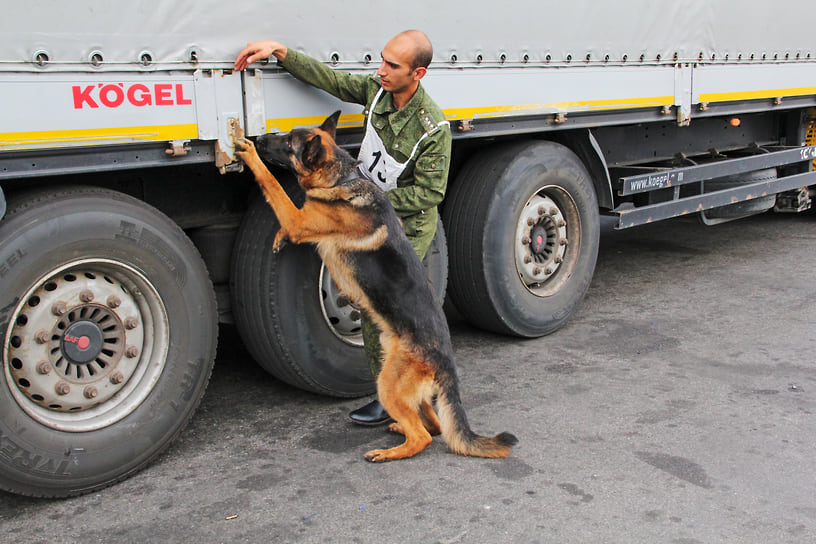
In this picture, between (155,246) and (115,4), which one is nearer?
(115,4)

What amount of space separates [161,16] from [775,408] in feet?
11.4

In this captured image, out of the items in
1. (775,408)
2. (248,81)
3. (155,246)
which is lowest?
(775,408)

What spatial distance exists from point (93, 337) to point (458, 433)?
159 centimetres

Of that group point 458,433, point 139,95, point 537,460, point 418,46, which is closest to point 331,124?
point 418,46

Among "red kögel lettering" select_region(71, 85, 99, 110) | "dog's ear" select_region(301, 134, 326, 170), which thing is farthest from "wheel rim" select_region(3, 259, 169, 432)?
"dog's ear" select_region(301, 134, 326, 170)

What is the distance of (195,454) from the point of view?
3.57m

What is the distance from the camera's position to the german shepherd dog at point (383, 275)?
3.46m

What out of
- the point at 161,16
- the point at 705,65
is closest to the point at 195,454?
the point at 161,16

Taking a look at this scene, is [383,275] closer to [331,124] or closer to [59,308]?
[331,124]

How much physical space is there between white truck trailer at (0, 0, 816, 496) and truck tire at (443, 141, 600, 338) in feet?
0.05

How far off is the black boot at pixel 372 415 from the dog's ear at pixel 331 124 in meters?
1.33

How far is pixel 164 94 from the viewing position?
311cm

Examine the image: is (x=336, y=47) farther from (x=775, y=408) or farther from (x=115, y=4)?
(x=775, y=408)

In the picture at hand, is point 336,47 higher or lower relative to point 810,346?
higher
